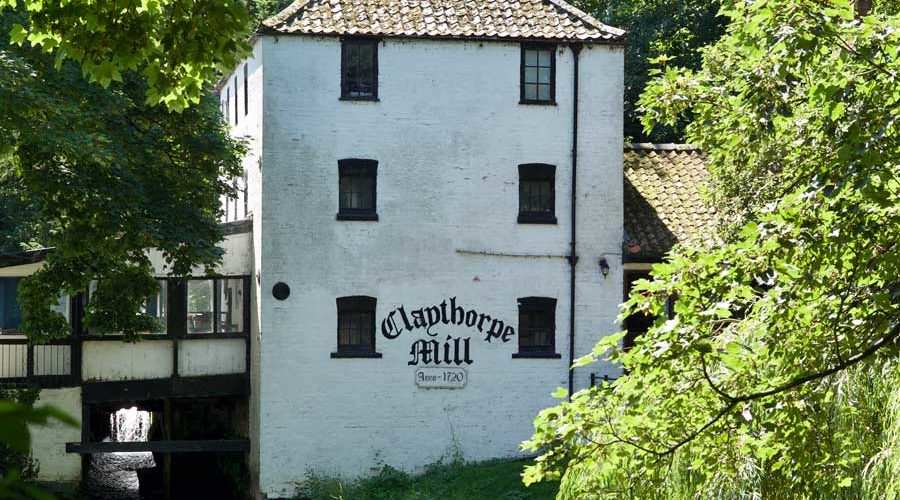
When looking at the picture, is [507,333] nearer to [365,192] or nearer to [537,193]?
[537,193]

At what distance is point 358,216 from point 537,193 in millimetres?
3711

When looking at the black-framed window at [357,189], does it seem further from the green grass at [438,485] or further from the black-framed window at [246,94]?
the green grass at [438,485]

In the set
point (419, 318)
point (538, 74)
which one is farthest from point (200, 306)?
point (538, 74)

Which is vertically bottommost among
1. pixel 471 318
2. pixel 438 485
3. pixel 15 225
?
pixel 438 485

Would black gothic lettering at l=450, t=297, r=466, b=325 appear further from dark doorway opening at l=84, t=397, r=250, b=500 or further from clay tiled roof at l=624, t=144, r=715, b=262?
dark doorway opening at l=84, t=397, r=250, b=500

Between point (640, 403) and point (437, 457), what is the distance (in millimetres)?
17299

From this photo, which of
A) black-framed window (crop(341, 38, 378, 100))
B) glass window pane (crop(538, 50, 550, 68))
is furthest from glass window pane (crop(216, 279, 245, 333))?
glass window pane (crop(538, 50, 550, 68))

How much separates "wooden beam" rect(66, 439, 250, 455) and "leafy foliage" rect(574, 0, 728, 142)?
52.0 feet

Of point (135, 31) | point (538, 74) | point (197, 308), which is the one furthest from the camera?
point (197, 308)

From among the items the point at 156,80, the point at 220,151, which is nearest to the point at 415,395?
the point at 220,151

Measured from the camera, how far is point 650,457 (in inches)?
314

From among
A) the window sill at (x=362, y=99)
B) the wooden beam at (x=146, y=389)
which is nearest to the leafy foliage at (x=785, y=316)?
the window sill at (x=362, y=99)

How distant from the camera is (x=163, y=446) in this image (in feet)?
82.5

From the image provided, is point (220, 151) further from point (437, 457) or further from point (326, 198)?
point (437, 457)
